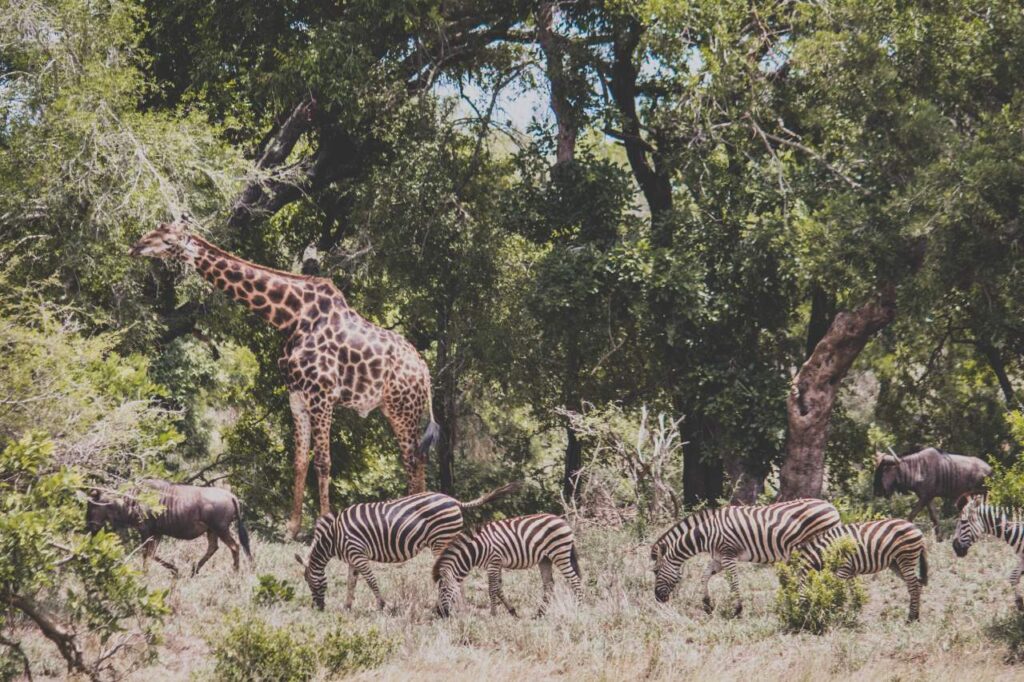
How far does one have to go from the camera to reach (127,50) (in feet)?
63.8

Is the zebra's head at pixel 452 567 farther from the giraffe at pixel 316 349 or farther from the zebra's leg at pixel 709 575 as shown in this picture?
the giraffe at pixel 316 349

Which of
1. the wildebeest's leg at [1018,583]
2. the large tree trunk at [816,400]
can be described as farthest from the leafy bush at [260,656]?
the large tree trunk at [816,400]

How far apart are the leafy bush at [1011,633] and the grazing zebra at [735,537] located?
210 centimetres

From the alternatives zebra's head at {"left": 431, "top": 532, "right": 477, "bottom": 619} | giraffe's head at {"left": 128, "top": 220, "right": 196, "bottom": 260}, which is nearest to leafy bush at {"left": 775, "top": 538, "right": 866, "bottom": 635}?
zebra's head at {"left": 431, "top": 532, "right": 477, "bottom": 619}

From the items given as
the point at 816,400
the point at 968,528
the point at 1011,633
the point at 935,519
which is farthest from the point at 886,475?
the point at 1011,633

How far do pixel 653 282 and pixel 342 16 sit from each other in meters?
7.88

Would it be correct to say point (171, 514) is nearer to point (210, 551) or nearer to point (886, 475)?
point (210, 551)

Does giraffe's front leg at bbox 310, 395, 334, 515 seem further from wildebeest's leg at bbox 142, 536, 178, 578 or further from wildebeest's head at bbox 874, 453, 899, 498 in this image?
wildebeest's head at bbox 874, 453, 899, 498

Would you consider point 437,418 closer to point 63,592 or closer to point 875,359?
point 875,359

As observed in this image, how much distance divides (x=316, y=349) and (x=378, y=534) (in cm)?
370

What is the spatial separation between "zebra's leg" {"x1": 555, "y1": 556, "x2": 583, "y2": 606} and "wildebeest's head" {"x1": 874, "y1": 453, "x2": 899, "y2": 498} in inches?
264

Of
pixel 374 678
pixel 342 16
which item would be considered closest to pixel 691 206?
pixel 342 16

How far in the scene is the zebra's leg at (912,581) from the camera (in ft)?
44.7

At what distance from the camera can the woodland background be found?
15.4 metres
